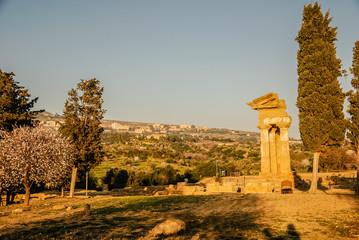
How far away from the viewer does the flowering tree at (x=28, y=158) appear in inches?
742

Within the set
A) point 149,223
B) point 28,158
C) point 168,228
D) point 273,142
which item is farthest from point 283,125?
point 28,158

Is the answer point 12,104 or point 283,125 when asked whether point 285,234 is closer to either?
point 283,125

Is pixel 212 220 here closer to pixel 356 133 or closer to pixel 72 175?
pixel 356 133

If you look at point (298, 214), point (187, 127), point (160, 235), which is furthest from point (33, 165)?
point (187, 127)

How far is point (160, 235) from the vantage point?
9789 mm

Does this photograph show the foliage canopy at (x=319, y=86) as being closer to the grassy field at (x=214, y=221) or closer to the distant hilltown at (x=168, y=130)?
the grassy field at (x=214, y=221)

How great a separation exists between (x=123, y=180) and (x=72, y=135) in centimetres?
1770

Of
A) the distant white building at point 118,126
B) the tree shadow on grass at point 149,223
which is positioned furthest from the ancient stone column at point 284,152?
the distant white building at point 118,126

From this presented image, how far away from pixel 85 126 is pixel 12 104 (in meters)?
6.33

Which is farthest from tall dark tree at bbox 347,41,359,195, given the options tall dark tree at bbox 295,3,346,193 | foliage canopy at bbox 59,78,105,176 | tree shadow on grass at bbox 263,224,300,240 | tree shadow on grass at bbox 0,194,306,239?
foliage canopy at bbox 59,78,105,176

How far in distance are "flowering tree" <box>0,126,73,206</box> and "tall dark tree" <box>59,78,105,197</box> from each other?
3734 mm

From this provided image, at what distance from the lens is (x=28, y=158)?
1923 cm

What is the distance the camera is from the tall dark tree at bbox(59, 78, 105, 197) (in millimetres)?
25406

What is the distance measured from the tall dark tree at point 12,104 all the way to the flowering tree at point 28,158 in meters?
2.27
